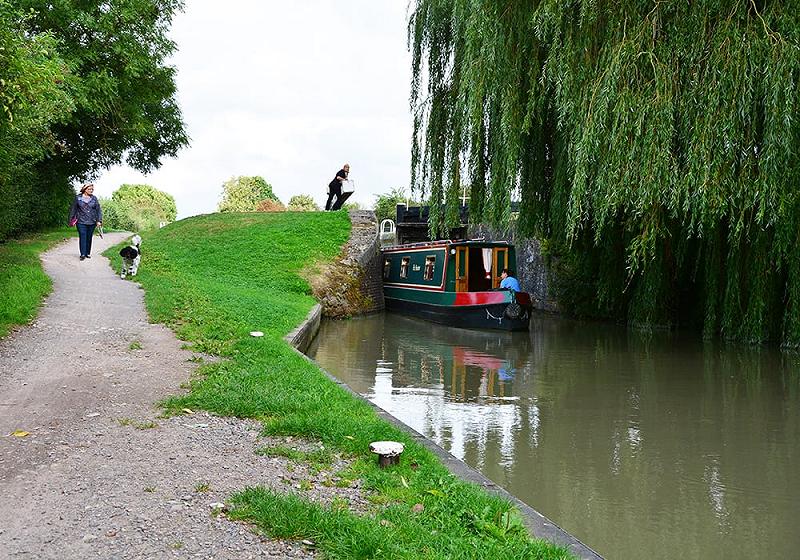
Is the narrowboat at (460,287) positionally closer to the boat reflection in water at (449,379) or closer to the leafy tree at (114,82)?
the boat reflection in water at (449,379)

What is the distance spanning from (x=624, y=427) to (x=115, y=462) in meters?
4.98

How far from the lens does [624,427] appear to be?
7223mm

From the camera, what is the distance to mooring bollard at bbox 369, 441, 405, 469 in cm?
423

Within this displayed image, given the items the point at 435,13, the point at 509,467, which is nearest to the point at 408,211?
the point at 435,13

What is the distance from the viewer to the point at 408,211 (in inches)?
1124

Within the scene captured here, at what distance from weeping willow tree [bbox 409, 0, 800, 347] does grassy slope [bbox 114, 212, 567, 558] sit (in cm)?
442

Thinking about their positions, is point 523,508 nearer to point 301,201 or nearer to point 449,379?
point 449,379

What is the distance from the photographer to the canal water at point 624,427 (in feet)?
15.5

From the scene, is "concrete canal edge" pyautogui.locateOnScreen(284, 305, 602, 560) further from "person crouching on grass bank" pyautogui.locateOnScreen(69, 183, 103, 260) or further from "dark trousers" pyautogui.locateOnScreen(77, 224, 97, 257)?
"dark trousers" pyautogui.locateOnScreen(77, 224, 97, 257)

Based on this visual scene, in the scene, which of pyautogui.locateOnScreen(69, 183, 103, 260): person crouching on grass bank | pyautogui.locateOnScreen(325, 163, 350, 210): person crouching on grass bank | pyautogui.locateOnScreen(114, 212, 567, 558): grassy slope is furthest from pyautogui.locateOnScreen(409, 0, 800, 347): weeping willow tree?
pyautogui.locateOnScreen(325, 163, 350, 210): person crouching on grass bank

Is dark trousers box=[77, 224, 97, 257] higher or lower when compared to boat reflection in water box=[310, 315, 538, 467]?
higher

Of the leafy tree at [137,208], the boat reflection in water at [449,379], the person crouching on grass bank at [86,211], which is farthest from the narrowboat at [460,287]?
the leafy tree at [137,208]

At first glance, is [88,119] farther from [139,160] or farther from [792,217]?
[792,217]

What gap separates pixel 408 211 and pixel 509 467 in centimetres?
2313
